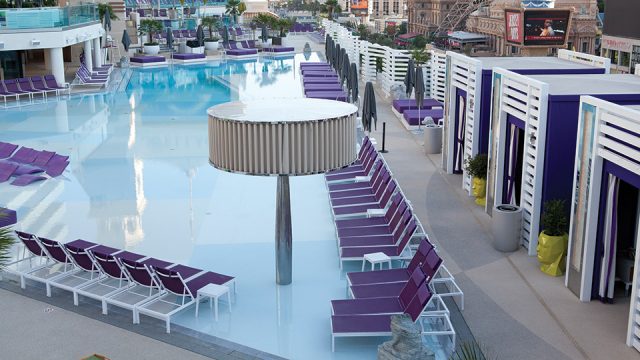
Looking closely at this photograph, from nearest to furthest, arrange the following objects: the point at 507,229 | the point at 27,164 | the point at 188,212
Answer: the point at 507,229, the point at 188,212, the point at 27,164

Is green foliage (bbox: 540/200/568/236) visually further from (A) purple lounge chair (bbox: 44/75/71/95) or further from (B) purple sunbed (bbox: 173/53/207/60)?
(B) purple sunbed (bbox: 173/53/207/60)

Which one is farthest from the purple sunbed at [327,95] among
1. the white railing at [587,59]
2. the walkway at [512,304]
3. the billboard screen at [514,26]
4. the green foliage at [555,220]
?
the billboard screen at [514,26]

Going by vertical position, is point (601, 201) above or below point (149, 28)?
below

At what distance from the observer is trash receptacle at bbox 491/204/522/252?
33.8 feet

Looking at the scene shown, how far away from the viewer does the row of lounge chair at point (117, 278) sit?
27.0 ft

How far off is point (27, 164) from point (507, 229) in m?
9.84

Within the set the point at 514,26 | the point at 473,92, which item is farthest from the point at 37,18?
the point at 514,26

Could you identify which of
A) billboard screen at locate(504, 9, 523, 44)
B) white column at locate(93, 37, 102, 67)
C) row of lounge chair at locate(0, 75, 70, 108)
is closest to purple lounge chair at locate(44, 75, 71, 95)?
row of lounge chair at locate(0, 75, 70, 108)

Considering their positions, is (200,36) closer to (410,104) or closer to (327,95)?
(327,95)

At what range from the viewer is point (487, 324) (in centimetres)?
807

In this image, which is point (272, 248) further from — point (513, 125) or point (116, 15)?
point (116, 15)

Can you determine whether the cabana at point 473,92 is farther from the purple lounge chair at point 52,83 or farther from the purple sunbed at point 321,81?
the purple lounge chair at point 52,83

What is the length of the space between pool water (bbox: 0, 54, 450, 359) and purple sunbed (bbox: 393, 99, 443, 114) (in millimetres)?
5707

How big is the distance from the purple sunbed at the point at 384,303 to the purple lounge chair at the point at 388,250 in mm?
1402
